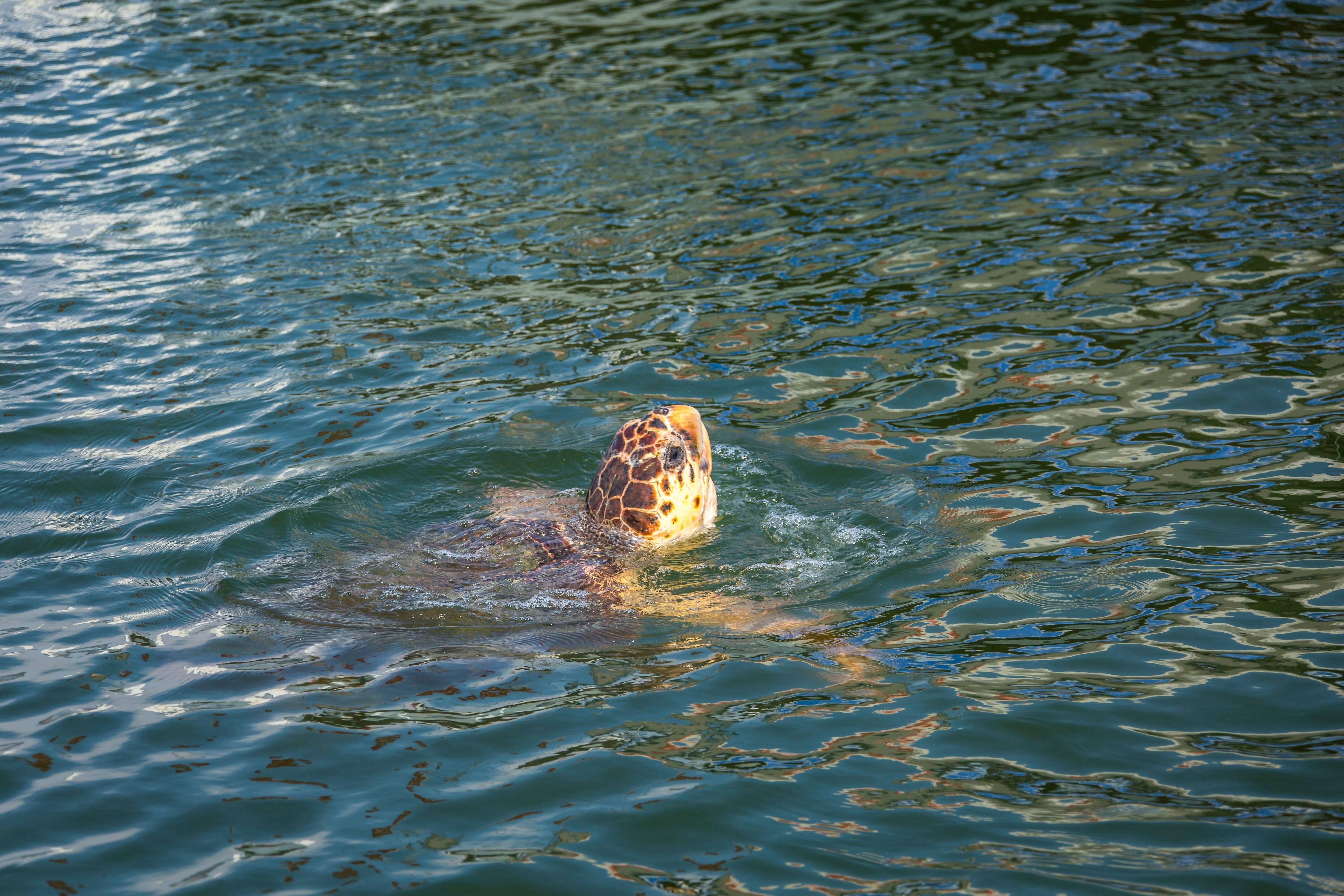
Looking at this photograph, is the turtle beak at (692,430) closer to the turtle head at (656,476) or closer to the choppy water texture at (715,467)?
the turtle head at (656,476)

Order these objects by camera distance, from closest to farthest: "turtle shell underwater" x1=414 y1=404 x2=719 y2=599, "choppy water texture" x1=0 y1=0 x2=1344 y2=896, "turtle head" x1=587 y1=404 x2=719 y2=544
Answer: "choppy water texture" x1=0 y1=0 x2=1344 y2=896
"turtle shell underwater" x1=414 y1=404 x2=719 y2=599
"turtle head" x1=587 y1=404 x2=719 y2=544

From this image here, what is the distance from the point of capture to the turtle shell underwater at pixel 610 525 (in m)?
5.91

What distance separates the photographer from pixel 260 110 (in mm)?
14625

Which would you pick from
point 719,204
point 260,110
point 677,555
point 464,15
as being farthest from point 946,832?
point 464,15

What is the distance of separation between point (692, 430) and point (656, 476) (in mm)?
362

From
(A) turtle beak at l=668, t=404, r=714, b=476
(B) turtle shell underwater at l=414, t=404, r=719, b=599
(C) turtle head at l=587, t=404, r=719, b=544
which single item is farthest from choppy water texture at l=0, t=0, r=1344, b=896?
(A) turtle beak at l=668, t=404, r=714, b=476

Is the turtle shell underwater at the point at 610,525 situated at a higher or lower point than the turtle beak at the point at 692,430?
lower

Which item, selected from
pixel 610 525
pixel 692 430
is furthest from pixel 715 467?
pixel 610 525

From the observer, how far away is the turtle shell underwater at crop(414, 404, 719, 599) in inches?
233

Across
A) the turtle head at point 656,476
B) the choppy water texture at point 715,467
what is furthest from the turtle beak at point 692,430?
the choppy water texture at point 715,467

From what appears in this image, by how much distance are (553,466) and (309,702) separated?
2994mm

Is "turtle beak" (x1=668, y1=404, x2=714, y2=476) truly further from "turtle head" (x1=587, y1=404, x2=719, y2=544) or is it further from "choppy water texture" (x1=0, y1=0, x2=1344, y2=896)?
"choppy water texture" (x1=0, y1=0, x2=1344, y2=896)

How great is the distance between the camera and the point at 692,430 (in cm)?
613

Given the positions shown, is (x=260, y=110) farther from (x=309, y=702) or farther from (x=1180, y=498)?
(x=1180, y=498)
